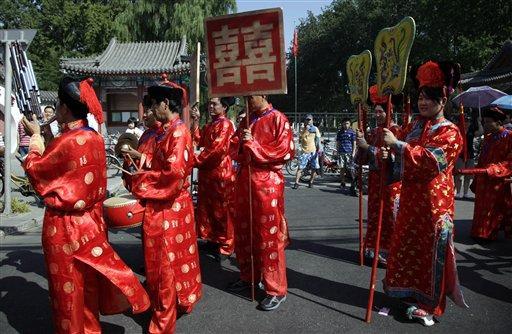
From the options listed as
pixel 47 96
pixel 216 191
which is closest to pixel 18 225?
pixel 216 191

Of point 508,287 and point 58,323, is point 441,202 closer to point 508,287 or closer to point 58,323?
point 508,287

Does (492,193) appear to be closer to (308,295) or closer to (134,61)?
(308,295)

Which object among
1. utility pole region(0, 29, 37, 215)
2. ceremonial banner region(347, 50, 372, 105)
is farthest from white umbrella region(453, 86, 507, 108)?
utility pole region(0, 29, 37, 215)

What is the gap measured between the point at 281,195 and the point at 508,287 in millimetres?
2515

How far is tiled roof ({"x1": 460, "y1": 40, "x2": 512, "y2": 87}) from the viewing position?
15.3 metres

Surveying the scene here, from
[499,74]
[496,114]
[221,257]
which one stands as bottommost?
[221,257]

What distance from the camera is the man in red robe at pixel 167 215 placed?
3170 mm

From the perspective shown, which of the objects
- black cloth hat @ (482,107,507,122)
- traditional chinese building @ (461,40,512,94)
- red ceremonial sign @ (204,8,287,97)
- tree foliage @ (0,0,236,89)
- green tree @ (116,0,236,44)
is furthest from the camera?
tree foliage @ (0,0,236,89)

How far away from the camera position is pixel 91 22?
30.0 metres

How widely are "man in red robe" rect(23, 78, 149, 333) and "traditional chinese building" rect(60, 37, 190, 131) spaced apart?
53.4 feet

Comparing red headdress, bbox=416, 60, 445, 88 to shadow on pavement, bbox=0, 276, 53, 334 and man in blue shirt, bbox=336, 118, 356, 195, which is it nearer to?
shadow on pavement, bbox=0, 276, 53, 334

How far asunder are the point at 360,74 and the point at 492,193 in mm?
2806

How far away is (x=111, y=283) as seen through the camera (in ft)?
9.71

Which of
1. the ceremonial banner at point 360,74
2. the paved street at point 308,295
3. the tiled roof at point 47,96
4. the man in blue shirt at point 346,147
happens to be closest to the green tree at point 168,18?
the tiled roof at point 47,96
